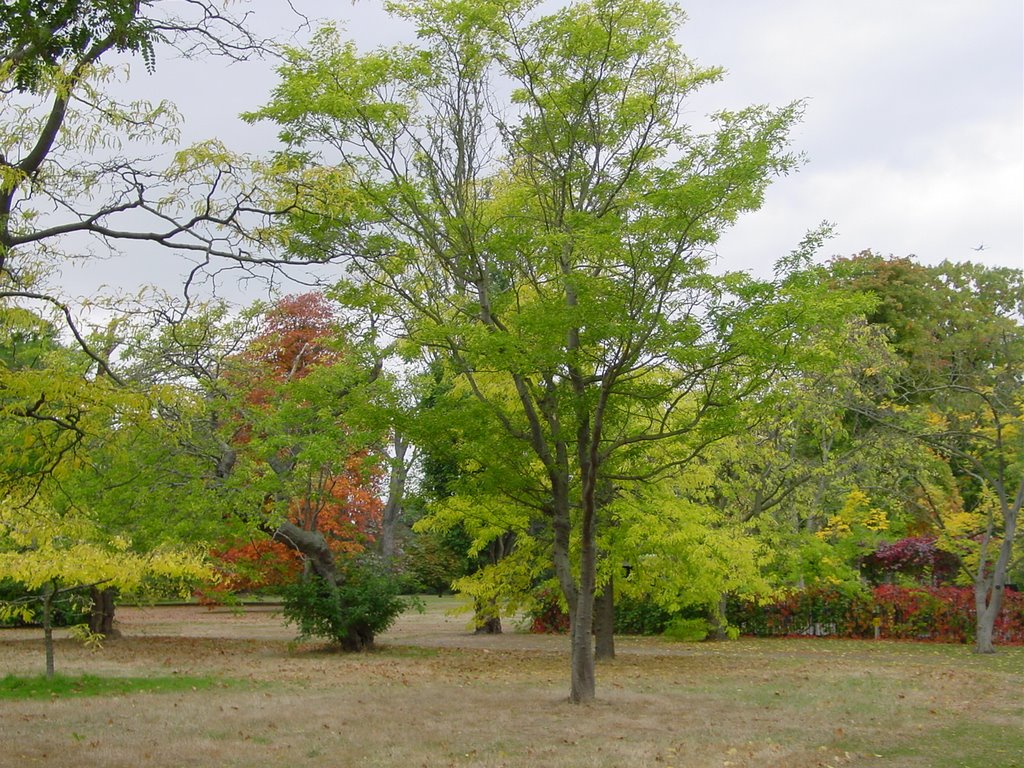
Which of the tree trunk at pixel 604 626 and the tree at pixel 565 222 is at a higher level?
the tree at pixel 565 222

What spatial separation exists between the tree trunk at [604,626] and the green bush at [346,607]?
4.21 meters

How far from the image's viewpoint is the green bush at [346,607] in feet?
57.9

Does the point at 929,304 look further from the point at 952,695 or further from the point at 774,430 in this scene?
the point at 952,695

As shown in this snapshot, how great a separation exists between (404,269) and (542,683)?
6.03m

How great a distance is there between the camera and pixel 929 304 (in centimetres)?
3072

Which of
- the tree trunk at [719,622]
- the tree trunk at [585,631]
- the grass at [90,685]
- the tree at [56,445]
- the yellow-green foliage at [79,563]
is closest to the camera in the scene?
the tree at [56,445]

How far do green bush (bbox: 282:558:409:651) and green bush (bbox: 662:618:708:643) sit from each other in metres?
6.57

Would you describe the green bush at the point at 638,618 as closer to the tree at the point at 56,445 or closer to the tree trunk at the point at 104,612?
the tree trunk at the point at 104,612

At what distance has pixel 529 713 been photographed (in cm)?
1001

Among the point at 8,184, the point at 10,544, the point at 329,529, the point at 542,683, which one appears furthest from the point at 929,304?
the point at 8,184

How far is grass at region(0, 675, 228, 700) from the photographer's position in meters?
11.5

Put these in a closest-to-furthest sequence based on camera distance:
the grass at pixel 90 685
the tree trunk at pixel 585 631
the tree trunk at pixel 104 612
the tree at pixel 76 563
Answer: the tree at pixel 76 563, the tree trunk at pixel 585 631, the grass at pixel 90 685, the tree trunk at pixel 104 612

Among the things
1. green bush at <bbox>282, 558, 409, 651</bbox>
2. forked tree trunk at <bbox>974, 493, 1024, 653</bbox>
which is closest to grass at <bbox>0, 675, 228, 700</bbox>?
green bush at <bbox>282, 558, 409, 651</bbox>

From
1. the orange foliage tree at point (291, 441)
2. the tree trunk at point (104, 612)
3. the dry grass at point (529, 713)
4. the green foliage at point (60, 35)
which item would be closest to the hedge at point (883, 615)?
the dry grass at point (529, 713)
